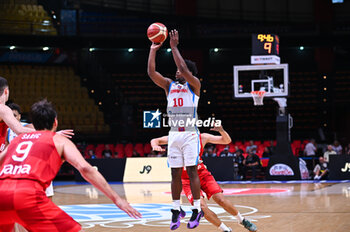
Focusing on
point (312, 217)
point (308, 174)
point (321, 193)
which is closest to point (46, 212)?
point (312, 217)

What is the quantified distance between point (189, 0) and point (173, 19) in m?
1.28

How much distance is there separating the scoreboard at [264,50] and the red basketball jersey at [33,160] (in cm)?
1400

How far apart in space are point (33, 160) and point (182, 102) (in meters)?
2.90

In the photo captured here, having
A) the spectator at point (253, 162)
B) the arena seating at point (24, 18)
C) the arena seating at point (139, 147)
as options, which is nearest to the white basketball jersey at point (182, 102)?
the spectator at point (253, 162)

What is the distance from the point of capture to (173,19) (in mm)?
26766

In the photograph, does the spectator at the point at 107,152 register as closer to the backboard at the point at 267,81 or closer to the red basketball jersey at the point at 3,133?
the backboard at the point at 267,81

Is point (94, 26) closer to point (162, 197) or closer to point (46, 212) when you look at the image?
point (162, 197)

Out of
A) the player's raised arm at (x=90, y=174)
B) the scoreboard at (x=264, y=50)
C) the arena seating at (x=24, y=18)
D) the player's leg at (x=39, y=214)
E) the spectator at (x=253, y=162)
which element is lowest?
the spectator at (x=253, y=162)

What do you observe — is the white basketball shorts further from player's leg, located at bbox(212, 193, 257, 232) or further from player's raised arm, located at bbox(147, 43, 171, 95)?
player's leg, located at bbox(212, 193, 257, 232)

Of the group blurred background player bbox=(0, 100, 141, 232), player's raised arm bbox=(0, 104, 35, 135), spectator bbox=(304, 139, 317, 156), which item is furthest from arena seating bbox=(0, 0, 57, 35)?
blurred background player bbox=(0, 100, 141, 232)

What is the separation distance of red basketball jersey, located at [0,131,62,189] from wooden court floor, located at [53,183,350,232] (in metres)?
3.94

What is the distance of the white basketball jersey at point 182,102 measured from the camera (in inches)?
246

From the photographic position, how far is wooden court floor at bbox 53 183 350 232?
7.61 m

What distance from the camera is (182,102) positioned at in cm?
626
